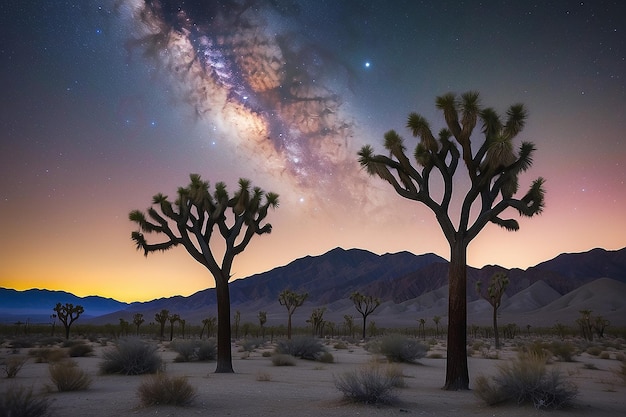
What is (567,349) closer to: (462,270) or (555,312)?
(462,270)

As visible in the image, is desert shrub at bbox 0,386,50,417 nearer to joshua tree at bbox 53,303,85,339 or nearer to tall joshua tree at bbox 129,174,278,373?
tall joshua tree at bbox 129,174,278,373

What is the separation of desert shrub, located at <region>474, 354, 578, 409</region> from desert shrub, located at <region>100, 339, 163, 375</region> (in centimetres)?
1160

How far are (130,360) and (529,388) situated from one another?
13426 millimetres

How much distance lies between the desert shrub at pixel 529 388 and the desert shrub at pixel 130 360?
11.6 meters

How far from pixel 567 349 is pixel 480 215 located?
1772cm

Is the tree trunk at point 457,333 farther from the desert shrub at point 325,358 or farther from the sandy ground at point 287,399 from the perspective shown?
the desert shrub at point 325,358

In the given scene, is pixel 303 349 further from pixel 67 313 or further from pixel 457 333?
pixel 67 313

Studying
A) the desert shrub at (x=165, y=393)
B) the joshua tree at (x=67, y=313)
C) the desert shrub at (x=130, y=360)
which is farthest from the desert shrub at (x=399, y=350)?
the joshua tree at (x=67, y=313)

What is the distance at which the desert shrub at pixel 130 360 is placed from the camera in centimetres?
1767

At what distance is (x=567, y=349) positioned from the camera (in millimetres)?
27234

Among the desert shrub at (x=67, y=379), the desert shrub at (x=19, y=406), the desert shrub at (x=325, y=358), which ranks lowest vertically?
the desert shrub at (x=325, y=358)

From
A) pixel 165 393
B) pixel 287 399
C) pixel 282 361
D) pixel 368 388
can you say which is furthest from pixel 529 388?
pixel 282 361

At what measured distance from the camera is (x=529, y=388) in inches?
411

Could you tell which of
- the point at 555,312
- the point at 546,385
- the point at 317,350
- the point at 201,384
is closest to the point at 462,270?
the point at 546,385
